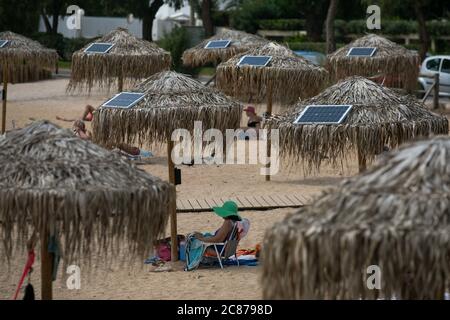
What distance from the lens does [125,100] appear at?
41.2 feet

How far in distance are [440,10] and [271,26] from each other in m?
9.04

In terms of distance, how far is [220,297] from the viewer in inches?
394

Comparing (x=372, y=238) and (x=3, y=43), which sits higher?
(x=372, y=238)

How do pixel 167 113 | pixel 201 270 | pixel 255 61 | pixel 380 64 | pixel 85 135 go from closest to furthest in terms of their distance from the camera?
pixel 201 270 < pixel 167 113 < pixel 85 135 < pixel 255 61 < pixel 380 64

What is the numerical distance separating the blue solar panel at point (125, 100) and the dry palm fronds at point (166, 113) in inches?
2.3

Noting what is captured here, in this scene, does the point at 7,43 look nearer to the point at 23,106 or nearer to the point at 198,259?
the point at 23,106

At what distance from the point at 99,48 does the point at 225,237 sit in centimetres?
1262

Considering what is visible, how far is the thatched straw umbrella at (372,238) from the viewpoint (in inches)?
243

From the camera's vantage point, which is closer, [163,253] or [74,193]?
[74,193]

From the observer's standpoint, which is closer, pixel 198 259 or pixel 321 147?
pixel 198 259

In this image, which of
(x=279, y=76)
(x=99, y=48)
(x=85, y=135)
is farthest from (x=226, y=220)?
(x=99, y=48)

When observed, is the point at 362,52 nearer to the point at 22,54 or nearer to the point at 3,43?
the point at 22,54

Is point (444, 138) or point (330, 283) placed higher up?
point (444, 138)
